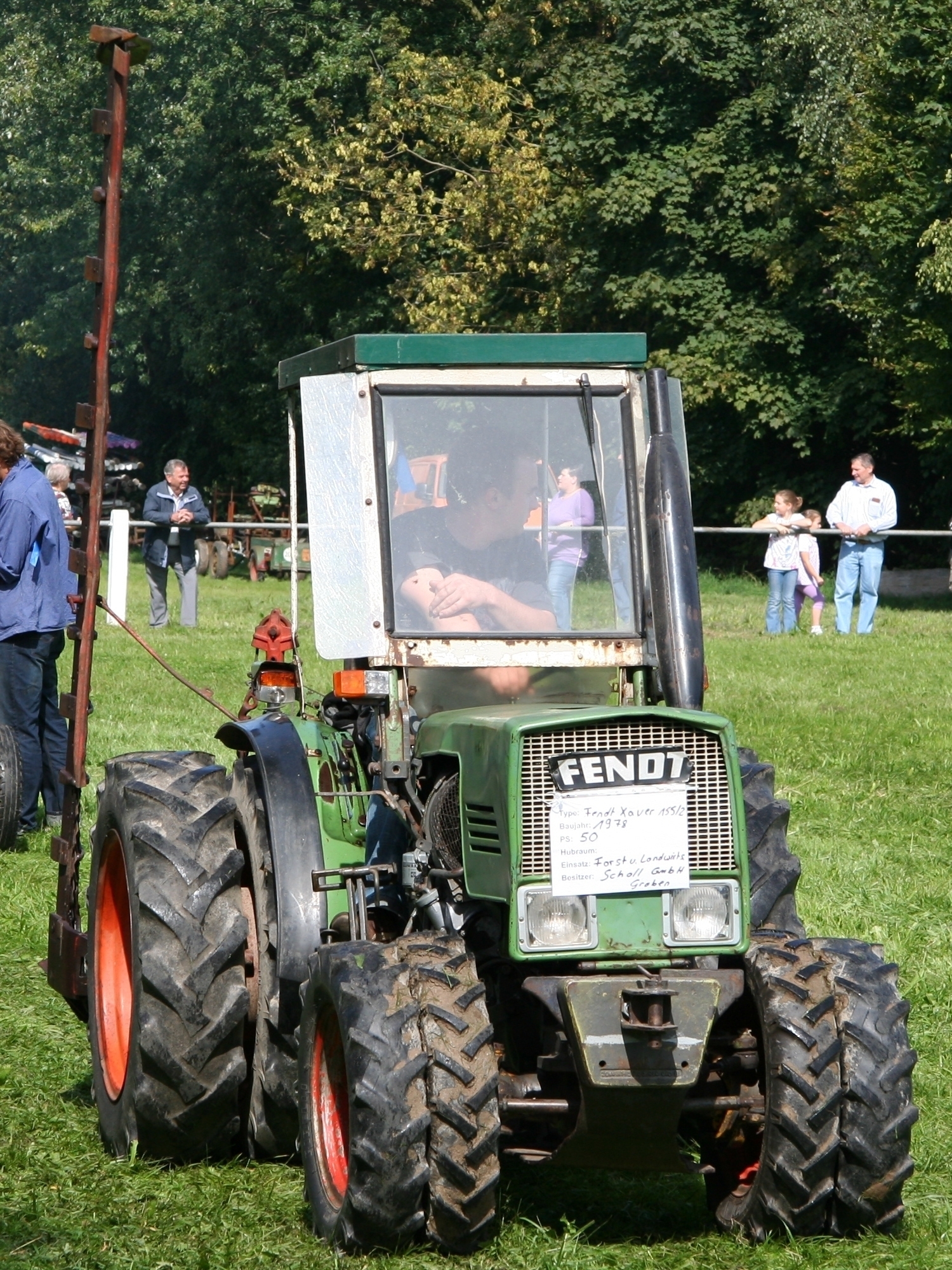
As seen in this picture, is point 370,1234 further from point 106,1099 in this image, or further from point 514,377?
point 514,377

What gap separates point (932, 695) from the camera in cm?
1580

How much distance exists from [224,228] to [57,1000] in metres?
38.3

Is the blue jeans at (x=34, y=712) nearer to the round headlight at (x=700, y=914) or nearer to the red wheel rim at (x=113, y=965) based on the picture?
the red wheel rim at (x=113, y=965)

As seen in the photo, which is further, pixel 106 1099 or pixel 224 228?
pixel 224 228

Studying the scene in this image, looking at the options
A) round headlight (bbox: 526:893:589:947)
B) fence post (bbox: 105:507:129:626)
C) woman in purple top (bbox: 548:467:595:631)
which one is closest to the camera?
round headlight (bbox: 526:893:589:947)

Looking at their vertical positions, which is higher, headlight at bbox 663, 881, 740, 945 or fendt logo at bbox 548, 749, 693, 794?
fendt logo at bbox 548, 749, 693, 794

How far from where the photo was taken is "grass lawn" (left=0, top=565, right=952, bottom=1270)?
4.49 metres

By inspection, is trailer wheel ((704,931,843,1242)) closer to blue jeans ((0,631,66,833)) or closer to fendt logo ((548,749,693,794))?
fendt logo ((548,749,693,794))

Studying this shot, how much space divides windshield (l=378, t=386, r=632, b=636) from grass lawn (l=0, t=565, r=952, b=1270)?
5.17 feet

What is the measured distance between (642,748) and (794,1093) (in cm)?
86

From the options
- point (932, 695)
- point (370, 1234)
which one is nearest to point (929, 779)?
point (932, 695)

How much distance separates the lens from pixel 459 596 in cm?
512

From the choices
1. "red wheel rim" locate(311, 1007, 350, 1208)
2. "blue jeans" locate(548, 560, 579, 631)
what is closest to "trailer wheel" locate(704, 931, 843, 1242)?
"red wheel rim" locate(311, 1007, 350, 1208)

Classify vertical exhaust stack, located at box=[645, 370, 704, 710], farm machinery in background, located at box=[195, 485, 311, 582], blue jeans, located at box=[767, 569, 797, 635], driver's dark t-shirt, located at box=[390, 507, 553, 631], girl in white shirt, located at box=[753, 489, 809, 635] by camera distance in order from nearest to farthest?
1. vertical exhaust stack, located at box=[645, 370, 704, 710]
2. driver's dark t-shirt, located at box=[390, 507, 553, 631]
3. girl in white shirt, located at box=[753, 489, 809, 635]
4. blue jeans, located at box=[767, 569, 797, 635]
5. farm machinery in background, located at box=[195, 485, 311, 582]
